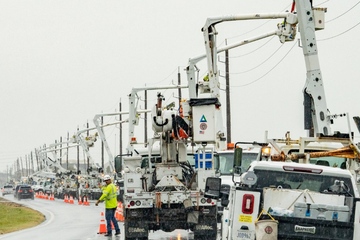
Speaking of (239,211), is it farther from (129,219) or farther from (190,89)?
(190,89)

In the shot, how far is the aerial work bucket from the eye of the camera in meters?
10.7

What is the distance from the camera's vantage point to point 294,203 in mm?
11547

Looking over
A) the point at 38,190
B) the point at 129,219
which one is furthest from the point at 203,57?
the point at 38,190

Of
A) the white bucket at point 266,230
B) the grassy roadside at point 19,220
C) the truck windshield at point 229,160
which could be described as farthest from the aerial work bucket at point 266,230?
the grassy roadside at point 19,220

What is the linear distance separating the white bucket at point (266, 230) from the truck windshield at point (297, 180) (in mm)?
1212

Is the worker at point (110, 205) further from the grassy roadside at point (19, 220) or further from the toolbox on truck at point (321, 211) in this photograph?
the toolbox on truck at point (321, 211)

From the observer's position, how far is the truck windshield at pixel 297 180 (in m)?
12.0

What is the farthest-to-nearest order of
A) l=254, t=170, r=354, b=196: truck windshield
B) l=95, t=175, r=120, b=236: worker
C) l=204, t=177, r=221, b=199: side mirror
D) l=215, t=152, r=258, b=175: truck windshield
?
l=95, t=175, r=120, b=236: worker < l=215, t=152, r=258, b=175: truck windshield < l=204, t=177, r=221, b=199: side mirror < l=254, t=170, r=354, b=196: truck windshield

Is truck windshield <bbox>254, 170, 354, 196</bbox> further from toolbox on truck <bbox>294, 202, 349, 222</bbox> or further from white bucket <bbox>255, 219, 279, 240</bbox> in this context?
white bucket <bbox>255, 219, 279, 240</bbox>

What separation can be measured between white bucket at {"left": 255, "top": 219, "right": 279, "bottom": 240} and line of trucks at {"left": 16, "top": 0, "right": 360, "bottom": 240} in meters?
0.01

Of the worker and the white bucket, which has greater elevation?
the white bucket

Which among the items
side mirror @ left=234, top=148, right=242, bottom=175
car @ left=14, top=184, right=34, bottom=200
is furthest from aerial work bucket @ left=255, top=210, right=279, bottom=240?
car @ left=14, top=184, right=34, bottom=200

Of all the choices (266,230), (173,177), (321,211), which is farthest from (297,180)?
(173,177)

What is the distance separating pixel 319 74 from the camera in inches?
781
